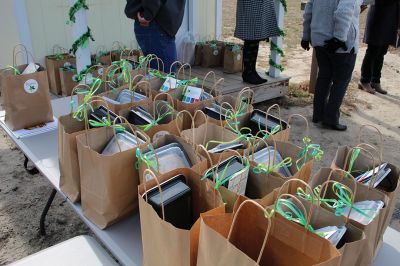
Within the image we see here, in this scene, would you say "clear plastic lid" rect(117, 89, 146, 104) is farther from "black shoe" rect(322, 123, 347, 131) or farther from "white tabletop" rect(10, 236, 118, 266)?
"black shoe" rect(322, 123, 347, 131)

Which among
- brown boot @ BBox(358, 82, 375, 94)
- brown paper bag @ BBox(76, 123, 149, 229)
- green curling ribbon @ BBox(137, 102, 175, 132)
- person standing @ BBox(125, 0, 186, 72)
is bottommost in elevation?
brown boot @ BBox(358, 82, 375, 94)

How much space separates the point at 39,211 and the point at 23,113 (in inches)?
29.2

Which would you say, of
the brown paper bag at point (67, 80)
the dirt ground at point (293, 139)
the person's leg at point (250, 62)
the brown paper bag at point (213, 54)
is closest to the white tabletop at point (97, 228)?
the dirt ground at point (293, 139)

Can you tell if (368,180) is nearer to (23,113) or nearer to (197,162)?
(197,162)

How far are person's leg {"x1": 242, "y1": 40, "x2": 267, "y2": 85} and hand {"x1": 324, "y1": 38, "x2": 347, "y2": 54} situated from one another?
0.88 meters

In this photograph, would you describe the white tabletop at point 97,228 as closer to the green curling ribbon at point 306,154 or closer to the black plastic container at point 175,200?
the black plastic container at point 175,200

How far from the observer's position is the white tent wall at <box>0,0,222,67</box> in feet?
13.5

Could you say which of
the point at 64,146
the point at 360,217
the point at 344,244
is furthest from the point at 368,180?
the point at 64,146

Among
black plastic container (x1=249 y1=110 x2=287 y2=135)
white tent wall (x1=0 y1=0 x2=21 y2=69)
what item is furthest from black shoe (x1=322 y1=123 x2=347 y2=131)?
white tent wall (x1=0 y1=0 x2=21 y2=69)

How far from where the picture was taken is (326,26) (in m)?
3.17

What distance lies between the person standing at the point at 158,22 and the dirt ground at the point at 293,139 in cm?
129

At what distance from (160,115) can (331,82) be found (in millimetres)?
2459

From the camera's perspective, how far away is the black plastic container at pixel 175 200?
1.09 m

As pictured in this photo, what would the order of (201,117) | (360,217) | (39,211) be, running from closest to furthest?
(360,217) < (201,117) < (39,211)
